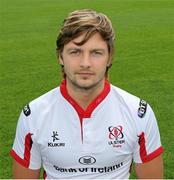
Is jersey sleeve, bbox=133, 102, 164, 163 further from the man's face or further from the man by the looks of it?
the man's face

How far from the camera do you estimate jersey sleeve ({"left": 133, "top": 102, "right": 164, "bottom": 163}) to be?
2775 mm

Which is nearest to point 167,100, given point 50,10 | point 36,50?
point 36,50

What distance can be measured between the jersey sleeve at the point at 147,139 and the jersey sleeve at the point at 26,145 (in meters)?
0.62

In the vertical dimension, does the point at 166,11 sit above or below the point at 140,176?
below

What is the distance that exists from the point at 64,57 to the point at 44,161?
2.23 feet

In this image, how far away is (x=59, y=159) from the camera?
280cm

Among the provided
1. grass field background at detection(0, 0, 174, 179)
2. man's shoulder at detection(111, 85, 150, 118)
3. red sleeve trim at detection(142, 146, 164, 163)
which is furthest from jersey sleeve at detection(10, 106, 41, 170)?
grass field background at detection(0, 0, 174, 179)

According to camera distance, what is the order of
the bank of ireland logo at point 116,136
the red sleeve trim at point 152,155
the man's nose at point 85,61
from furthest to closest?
the red sleeve trim at point 152,155
the bank of ireland logo at point 116,136
the man's nose at point 85,61

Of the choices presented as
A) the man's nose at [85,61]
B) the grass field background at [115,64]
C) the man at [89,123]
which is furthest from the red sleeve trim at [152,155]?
the grass field background at [115,64]

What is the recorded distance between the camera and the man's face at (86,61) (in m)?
2.66

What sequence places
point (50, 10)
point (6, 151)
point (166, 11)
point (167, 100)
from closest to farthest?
point (6, 151) → point (167, 100) → point (166, 11) → point (50, 10)

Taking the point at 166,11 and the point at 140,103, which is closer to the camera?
the point at 140,103

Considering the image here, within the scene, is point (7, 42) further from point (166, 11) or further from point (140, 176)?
point (140, 176)

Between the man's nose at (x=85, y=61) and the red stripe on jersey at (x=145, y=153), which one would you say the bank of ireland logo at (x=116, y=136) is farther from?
the man's nose at (x=85, y=61)
